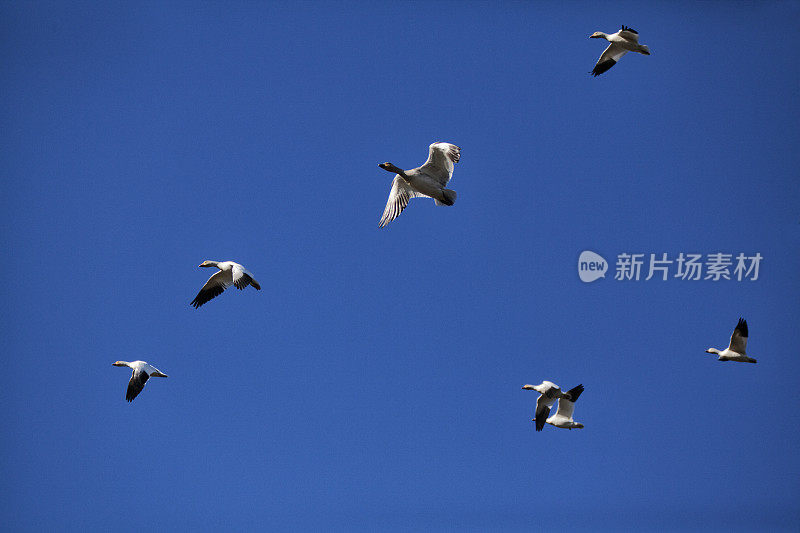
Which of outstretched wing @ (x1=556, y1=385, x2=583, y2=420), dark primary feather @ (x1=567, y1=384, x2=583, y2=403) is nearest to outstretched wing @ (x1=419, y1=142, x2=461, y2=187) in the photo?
dark primary feather @ (x1=567, y1=384, x2=583, y2=403)

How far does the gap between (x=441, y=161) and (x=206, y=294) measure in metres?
2.83

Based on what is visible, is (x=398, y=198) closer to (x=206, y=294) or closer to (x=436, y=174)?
(x=436, y=174)

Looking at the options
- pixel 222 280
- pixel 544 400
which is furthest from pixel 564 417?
pixel 222 280

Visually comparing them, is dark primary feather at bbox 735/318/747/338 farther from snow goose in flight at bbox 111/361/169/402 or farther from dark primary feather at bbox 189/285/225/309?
snow goose in flight at bbox 111/361/169/402

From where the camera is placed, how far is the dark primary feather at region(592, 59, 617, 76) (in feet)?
32.7

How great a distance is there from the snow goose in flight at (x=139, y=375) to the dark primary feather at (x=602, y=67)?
18.4ft

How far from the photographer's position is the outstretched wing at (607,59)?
32.5 ft

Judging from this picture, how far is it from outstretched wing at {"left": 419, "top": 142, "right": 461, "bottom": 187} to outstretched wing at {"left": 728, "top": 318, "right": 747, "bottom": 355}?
4006 millimetres

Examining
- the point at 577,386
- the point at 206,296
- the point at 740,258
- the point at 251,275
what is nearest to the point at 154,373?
the point at 206,296

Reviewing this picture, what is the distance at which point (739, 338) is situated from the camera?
34.0ft

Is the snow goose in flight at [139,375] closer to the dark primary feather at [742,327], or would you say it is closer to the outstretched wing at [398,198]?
the outstretched wing at [398,198]

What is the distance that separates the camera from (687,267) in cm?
1102

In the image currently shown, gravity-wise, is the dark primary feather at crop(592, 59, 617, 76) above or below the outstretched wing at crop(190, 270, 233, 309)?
above

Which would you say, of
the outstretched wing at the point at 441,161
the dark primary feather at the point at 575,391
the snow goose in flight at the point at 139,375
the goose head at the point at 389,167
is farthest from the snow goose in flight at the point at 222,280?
the dark primary feather at the point at 575,391
